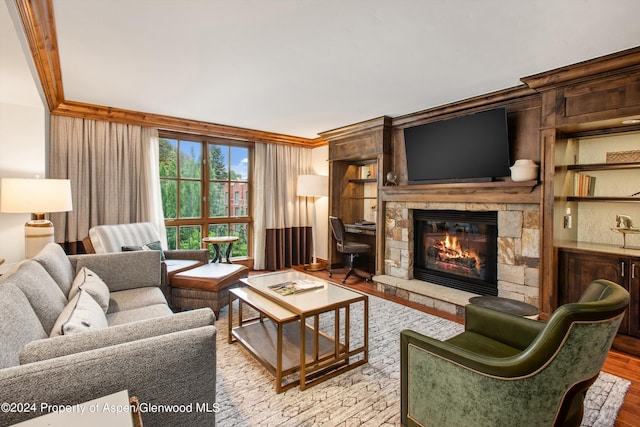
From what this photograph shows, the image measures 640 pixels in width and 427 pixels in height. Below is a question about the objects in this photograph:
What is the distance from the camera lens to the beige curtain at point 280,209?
17.9 feet

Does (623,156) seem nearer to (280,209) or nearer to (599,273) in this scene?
(599,273)

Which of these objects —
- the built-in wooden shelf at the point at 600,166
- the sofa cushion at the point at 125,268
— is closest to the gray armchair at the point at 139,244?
the sofa cushion at the point at 125,268

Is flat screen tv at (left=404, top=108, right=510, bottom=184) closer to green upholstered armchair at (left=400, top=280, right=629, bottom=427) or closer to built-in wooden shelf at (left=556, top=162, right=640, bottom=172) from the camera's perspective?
built-in wooden shelf at (left=556, top=162, right=640, bottom=172)

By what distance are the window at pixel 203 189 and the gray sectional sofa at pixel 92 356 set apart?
303 centimetres

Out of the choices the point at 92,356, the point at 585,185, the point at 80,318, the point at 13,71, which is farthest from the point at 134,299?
the point at 585,185

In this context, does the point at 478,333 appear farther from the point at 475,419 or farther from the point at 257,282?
the point at 257,282

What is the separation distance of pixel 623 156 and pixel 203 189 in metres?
5.04

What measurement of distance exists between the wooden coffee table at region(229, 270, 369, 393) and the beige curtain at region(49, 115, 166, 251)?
93.3 inches

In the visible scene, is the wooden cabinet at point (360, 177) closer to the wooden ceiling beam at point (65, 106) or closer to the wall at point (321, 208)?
the wall at point (321, 208)

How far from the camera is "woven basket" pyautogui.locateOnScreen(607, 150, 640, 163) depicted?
276 cm

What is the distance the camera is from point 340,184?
548 centimetres

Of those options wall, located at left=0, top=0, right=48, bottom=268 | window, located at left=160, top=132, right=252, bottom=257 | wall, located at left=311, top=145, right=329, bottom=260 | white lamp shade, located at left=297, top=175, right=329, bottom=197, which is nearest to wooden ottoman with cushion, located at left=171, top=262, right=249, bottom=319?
wall, located at left=0, top=0, right=48, bottom=268

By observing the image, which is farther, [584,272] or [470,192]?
[470,192]

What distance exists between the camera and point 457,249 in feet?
13.2
